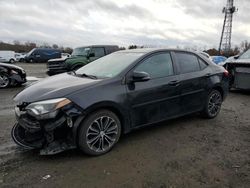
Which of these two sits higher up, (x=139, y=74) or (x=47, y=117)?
(x=139, y=74)

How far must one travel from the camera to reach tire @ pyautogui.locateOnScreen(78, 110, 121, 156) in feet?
11.8

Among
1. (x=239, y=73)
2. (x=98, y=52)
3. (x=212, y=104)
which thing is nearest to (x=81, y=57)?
(x=98, y=52)

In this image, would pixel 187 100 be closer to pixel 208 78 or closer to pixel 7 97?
pixel 208 78

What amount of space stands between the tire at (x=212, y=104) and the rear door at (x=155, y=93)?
1029 millimetres

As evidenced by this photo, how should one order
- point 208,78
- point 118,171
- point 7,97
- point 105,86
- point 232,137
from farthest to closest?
point 7,97, point 208,78, point 232,137, point 105,86, point 118,171

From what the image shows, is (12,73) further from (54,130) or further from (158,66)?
(54,130)

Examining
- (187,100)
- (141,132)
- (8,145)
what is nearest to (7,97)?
(8,145)

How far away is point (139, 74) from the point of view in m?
4.01

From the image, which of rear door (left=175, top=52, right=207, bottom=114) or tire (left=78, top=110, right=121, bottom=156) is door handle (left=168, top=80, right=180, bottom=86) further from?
tire (left=78, top=110, right=121, bottom=156)

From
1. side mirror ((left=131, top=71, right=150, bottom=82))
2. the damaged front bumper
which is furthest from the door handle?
the damaged front bumper

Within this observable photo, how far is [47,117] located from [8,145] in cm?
124

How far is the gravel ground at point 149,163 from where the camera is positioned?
123 inches

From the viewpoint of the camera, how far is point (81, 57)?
44.1ft

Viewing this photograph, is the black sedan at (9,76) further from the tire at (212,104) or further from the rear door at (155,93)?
the tire at (212,104)
